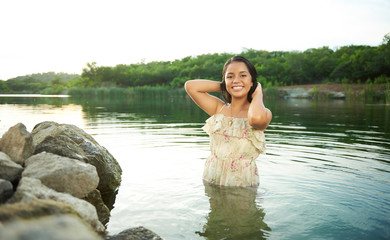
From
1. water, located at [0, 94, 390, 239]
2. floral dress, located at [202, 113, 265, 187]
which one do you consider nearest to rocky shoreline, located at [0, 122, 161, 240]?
water, located at [0, 94, 390, 239]

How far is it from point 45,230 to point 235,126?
2798 mm

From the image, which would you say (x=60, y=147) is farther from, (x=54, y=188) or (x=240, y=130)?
(x=240, y=130)

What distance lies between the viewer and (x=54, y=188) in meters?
2.96

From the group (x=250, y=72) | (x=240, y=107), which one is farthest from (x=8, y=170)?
(x=250, y=72)

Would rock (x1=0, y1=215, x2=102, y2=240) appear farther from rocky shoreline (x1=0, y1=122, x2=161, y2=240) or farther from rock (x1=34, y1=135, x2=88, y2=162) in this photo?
rock (x1=34, y1=135, x2=88, y2=162)

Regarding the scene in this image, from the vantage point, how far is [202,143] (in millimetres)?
8102

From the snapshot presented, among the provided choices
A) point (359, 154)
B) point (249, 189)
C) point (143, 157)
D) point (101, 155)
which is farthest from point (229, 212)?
point (359, 154)

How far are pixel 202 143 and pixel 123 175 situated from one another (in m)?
3.20

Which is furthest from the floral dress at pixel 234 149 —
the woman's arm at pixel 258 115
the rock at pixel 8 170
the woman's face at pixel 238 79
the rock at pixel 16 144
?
the rock at pixel 8 170

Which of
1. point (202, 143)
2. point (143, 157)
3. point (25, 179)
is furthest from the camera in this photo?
point (202, 143)

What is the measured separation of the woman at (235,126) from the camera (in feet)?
13.1

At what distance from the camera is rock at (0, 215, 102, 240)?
1.55 m

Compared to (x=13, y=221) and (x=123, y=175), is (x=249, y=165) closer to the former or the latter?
(x=123, y=175)

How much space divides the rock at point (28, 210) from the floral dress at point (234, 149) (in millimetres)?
2429
